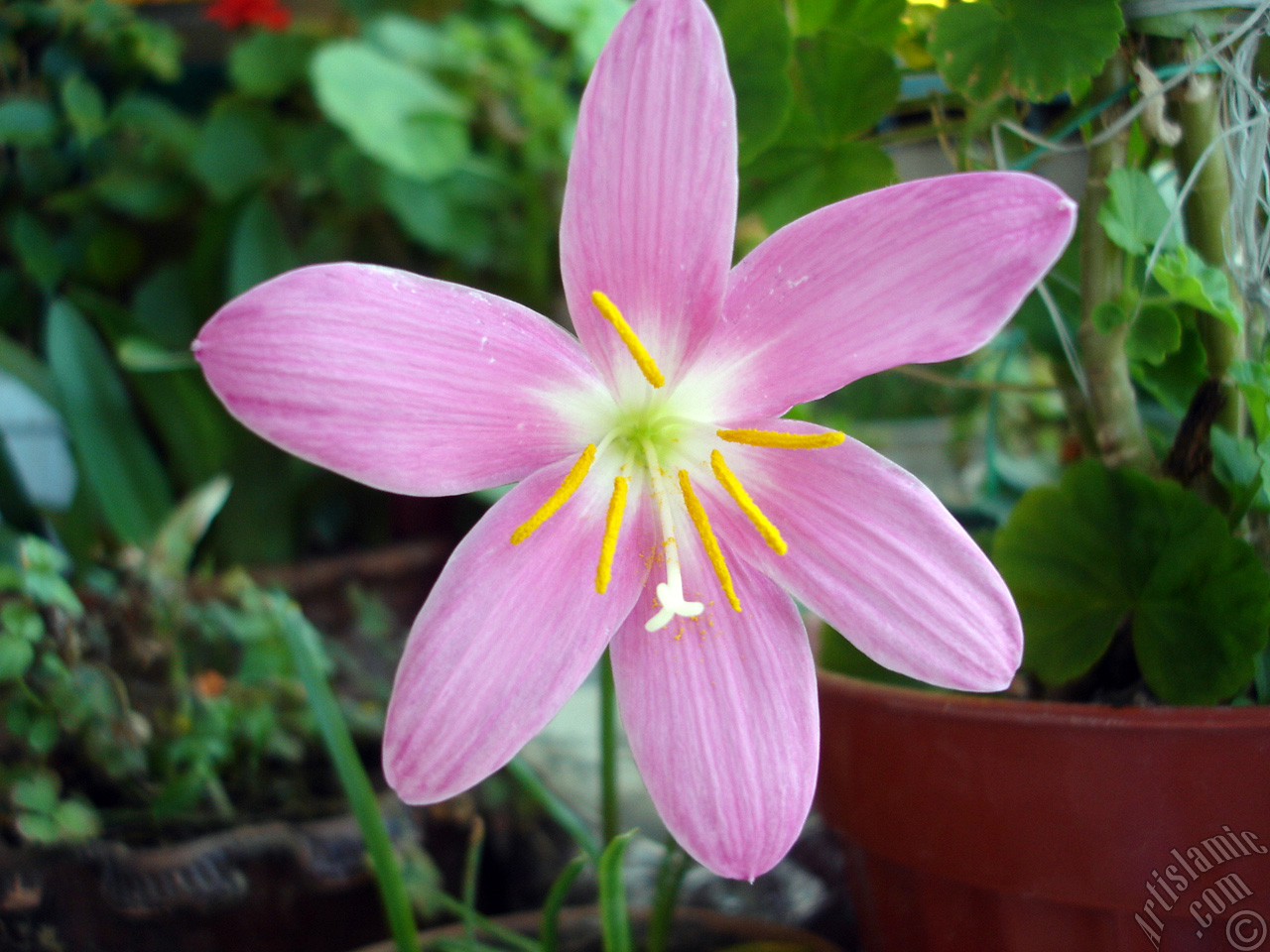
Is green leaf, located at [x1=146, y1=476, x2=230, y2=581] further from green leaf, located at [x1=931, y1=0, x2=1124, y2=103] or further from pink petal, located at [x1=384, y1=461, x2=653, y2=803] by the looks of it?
green leaf, located at [x1=931, y1=0, x2=1124, y2=103]

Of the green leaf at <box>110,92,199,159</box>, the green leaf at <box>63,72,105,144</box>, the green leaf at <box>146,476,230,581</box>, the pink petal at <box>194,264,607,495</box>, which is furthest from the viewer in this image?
the green leaf at <box>110,92,199,159</box>

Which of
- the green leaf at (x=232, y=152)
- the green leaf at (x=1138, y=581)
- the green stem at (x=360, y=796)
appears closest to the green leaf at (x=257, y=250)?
the green leaf at (x=232, y=152)

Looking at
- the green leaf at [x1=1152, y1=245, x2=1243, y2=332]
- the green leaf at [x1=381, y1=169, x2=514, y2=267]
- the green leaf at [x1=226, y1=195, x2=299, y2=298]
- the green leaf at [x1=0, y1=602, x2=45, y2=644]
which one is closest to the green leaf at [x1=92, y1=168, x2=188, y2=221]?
the green leaf at [x1=226, y1=195, x2=299, y2=298]


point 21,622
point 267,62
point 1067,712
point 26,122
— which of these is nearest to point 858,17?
point 1067,712

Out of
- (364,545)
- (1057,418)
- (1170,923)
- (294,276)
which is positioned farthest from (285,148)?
(1170,923)

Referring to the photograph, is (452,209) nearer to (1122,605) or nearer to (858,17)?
(858,17)
